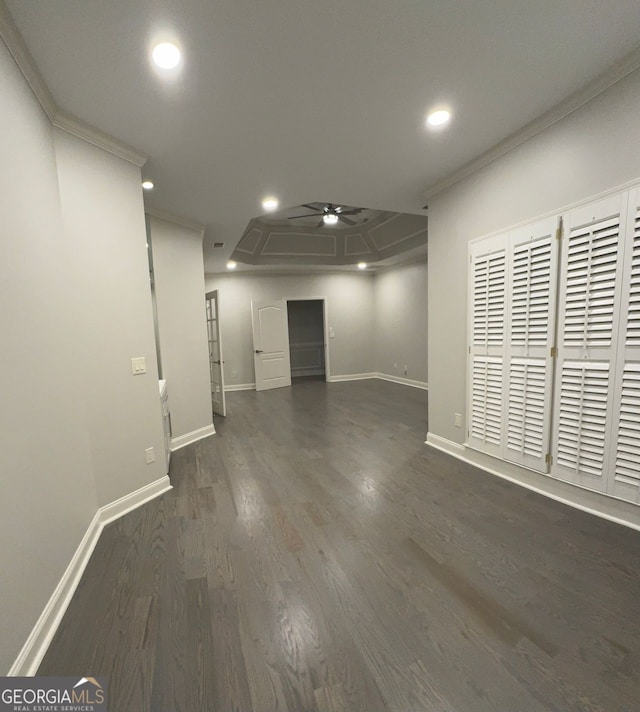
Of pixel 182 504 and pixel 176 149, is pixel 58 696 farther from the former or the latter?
pixel 176 149

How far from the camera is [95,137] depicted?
2.11m

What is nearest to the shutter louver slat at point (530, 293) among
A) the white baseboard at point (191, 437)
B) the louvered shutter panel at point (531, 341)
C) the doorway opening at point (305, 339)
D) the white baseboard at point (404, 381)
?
the louvered shutter panel at point (531, 341)

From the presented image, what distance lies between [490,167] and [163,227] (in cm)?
337

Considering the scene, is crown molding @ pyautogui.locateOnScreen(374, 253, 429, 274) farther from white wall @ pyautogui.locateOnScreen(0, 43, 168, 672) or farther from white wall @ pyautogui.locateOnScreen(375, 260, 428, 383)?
white wall @ pyautogui.locateOnScreen(0, 43, 168, 672)

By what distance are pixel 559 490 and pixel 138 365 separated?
3.33 metres

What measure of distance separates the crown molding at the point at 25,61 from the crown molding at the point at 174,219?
1459mm

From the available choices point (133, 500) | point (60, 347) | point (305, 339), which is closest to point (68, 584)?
point (133, 500)

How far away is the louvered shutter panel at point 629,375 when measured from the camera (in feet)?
6.05

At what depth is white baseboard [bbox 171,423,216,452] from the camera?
12.0ft

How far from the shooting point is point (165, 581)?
5.52ft

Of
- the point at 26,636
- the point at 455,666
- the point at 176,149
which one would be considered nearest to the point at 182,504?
the point at 26,636

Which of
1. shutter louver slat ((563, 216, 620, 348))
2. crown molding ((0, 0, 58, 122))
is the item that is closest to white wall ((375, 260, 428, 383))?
shutter louver slat ((563, 216, 620, 348))

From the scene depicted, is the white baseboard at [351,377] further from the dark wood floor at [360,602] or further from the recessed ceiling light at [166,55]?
the recessed ceiling light at [166,55]

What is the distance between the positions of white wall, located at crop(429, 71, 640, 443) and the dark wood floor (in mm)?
1133
